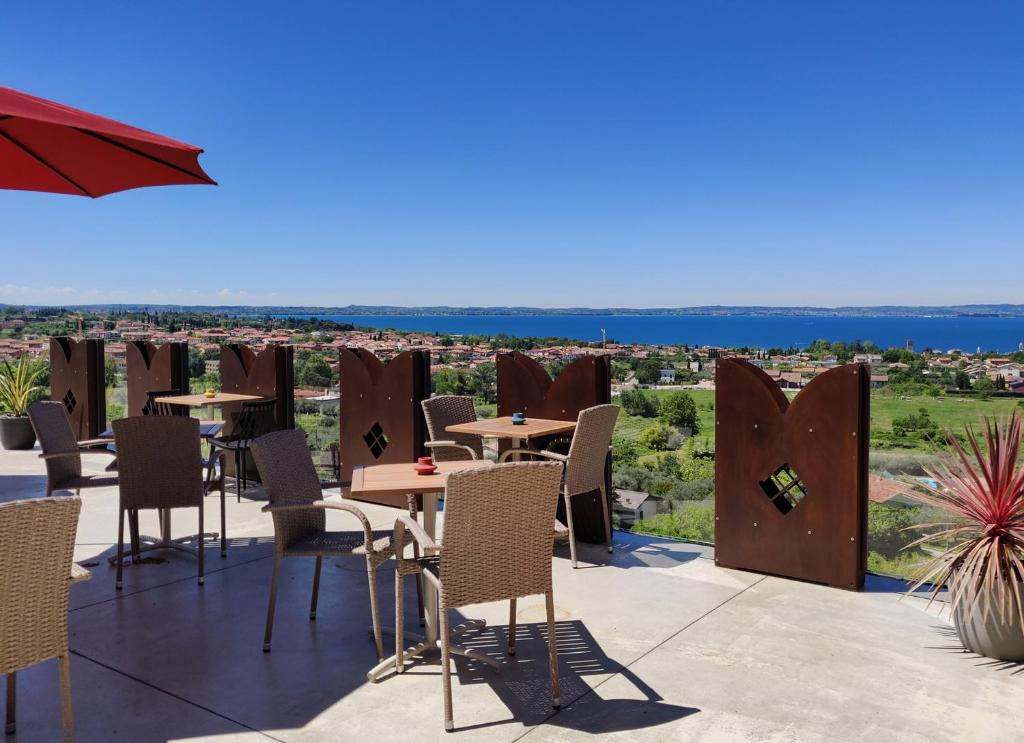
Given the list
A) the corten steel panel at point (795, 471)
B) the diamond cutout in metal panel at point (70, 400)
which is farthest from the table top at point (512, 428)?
the diamond cutout in metal panel at point (70, 400)

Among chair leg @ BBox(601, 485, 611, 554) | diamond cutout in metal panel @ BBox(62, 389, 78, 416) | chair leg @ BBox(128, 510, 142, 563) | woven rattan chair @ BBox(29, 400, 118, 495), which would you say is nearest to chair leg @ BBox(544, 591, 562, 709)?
chair leg @ BBox(601, 485, 611, 554)

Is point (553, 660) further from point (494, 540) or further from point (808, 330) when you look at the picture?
point (808, 330)

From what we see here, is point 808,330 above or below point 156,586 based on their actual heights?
above

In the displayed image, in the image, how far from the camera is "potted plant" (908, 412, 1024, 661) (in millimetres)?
3336

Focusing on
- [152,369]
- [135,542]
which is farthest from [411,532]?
[152,369]

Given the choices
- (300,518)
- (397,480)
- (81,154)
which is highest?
(81,154)

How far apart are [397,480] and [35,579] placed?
1525mm

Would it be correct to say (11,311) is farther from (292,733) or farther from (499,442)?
(292,733)

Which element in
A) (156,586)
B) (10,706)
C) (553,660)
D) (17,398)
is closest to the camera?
(10,706)

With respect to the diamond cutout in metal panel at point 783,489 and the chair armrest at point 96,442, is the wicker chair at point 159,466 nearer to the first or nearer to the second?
the chair armrest at point 96,442

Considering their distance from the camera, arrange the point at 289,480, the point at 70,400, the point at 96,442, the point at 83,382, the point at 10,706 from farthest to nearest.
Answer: the point at 70,400 → the point at 83,382 → the point at 96,442 → the point at 289,480 → the point at 10,706

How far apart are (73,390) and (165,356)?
2.15 meters

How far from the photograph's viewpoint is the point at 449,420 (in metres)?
5.78

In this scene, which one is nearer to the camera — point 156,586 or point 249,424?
point 156,586
